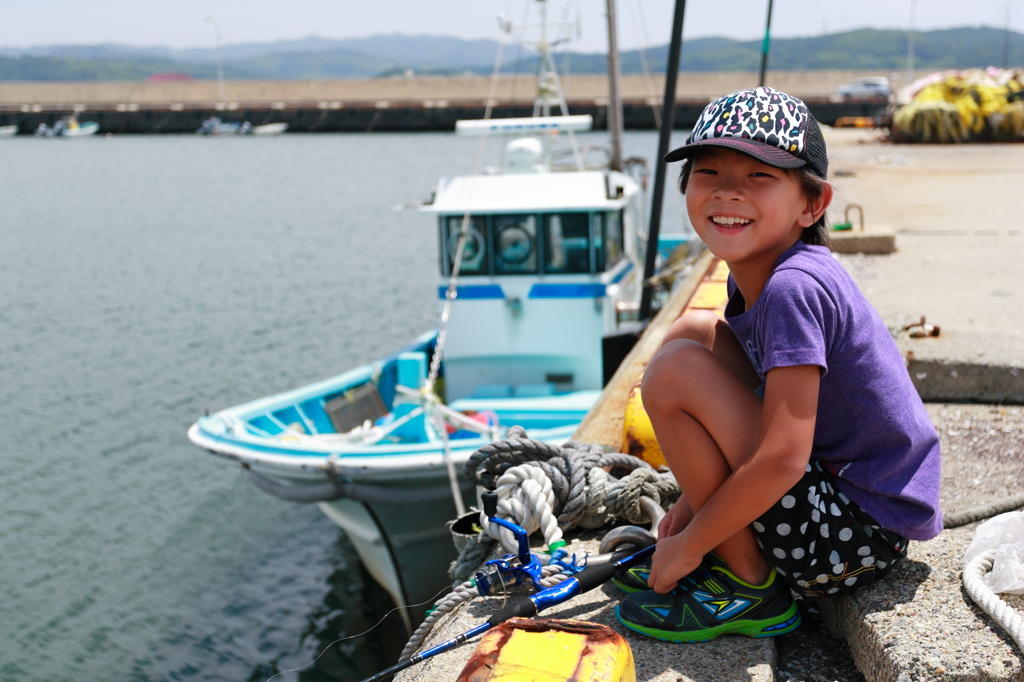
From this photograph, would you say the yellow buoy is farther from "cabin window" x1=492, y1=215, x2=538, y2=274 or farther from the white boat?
the white boat

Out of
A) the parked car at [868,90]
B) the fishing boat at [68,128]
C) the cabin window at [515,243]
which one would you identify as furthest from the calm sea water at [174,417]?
the fishing boat at [68,128]

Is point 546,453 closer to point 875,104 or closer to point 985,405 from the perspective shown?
point 985,405

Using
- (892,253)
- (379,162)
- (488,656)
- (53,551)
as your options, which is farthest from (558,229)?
(379,162)

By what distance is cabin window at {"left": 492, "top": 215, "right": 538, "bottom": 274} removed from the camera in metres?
8.01

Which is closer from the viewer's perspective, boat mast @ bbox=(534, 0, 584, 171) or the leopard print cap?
the leopard print cap

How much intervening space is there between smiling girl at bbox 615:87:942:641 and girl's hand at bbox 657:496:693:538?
12 cm

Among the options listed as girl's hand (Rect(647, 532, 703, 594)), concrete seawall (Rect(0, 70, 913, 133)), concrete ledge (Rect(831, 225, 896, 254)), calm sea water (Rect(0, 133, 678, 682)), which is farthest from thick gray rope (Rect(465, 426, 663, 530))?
concrete seawall (Rect(0, 70, 913, 133))

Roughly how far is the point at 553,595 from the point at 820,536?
2.06ft

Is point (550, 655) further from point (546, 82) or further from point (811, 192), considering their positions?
point (546, 82)

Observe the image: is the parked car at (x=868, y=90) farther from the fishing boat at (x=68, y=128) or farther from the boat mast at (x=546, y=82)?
the fishing boat at (x=68, y=128)

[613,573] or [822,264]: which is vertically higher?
[822,264]

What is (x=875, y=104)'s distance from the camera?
2066 inches

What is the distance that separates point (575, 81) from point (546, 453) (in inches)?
3080

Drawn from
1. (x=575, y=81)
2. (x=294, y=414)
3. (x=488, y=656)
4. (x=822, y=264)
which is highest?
(x=575, y=81)
